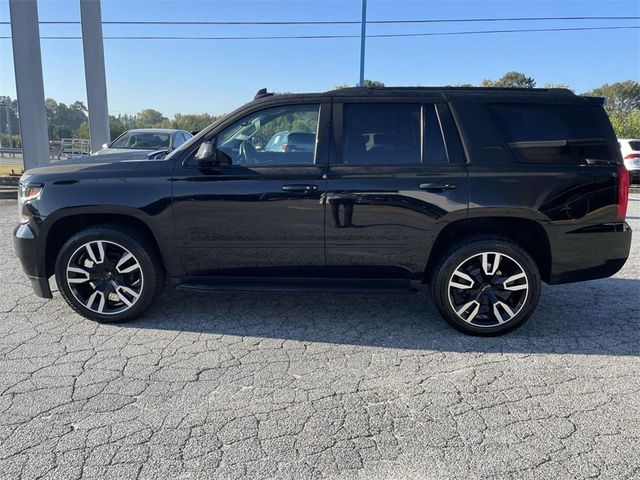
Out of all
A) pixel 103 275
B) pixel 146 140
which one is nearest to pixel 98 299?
pixel 103 275

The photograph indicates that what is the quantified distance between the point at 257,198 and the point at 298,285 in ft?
2.58

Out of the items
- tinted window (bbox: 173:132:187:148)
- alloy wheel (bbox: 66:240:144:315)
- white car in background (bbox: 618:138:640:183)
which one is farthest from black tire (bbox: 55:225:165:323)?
white car in background (bbox: 618:138:640:183)

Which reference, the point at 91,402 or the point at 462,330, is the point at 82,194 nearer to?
the point at 91,402

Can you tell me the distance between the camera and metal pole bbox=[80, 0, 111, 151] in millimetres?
14164

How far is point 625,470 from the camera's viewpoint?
2.38m

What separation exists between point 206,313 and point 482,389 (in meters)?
2.46

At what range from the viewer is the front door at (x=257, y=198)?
3883 millimetres

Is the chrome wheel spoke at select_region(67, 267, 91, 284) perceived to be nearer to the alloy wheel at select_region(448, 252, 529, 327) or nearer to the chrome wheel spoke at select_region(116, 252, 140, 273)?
the chrome wheel spoke at select_region(116, 252, 140, 273)

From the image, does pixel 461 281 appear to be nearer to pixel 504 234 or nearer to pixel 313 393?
pixel 504 234

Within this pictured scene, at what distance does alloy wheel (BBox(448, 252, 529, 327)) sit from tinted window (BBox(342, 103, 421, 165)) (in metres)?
1.01

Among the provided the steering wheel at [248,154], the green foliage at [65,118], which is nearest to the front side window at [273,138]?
the steering wheel at [248,154]

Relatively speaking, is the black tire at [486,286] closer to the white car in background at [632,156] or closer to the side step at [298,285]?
→ the side step at [298,285]

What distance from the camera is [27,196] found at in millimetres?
4078

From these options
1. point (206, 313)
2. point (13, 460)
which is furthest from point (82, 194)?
point (13, 460)
